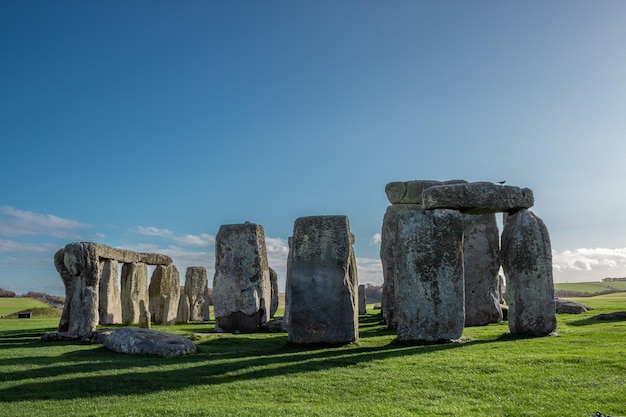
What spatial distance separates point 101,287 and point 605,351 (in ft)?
59.8

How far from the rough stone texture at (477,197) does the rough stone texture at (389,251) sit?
4065mm

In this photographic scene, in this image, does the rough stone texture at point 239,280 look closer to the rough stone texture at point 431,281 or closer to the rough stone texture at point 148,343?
the rough stone texture at point 148,343

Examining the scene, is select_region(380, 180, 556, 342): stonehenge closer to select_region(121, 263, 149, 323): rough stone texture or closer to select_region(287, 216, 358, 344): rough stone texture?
select_region(287, 216, 358, 344): rough stone texture

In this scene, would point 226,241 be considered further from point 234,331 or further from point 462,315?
point 462,315

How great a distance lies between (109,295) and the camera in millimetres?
21922

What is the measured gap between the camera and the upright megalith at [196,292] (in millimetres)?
23828

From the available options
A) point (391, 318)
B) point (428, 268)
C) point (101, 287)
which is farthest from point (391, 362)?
point (101, 287)

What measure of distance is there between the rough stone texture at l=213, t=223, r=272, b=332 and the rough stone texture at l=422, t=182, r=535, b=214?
653cm

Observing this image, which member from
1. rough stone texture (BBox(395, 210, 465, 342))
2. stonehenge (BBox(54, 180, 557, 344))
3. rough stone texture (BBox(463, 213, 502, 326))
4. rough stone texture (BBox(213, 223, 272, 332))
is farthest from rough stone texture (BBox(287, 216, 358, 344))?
rough stone texture (BBox(463, 213, 502, 326))

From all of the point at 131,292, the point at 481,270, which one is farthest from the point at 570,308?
the point at 131,292

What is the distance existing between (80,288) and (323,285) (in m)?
7.70

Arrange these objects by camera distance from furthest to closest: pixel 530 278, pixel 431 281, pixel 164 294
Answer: pixel 164 294 < pixel 530 278 < pixel 431 281

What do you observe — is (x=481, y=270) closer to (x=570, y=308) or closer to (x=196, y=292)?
(x=570, y=308)

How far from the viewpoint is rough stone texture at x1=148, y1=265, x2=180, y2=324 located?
2207 centimetres
